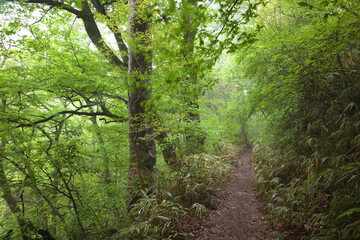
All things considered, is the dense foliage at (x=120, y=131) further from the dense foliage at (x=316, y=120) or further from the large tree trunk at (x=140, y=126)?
the dense foliage at (x=316, y=120)

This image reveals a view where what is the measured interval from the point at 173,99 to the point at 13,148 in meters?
4.00

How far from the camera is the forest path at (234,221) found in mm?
3350

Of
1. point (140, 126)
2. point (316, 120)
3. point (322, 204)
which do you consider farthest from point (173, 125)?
point (316, 120)

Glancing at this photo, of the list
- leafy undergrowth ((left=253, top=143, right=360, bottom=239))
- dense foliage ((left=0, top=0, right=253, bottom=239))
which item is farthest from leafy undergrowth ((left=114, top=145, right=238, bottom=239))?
leafy undergrowth ((left=253, top=143, right=360, bottom=239))

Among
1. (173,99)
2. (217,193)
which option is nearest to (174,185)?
(217,193)

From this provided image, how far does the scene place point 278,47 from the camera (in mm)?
4371

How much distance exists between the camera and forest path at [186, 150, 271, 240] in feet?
11.0

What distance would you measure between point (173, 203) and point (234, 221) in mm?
1561

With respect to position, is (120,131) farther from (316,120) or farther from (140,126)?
(316,120)

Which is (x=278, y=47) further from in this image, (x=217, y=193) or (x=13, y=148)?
(x=13, y=148)

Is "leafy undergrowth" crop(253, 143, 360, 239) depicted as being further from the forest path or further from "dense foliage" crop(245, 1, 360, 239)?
the forest path

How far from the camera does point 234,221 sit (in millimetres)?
3898

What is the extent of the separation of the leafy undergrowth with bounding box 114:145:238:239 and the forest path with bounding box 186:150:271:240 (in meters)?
0.26

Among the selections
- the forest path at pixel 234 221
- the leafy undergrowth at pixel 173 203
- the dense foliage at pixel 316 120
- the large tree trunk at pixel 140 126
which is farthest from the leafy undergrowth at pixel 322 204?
the large tree trunk at pixel 140 126
